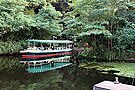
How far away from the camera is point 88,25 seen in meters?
17.5

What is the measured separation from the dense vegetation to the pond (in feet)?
15.7

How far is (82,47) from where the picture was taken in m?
20.5

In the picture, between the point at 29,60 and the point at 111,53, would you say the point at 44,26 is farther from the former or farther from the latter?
the point at 111,53

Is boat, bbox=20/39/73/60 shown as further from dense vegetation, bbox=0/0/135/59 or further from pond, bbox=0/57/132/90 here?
pond, bbox=0/57/132/90

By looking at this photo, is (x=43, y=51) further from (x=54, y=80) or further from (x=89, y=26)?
(x=54, y=80)

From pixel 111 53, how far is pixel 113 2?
405cm

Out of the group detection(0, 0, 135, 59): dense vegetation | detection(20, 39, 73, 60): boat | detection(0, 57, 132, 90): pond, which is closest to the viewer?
detection(0, 57, 132, 90): pond

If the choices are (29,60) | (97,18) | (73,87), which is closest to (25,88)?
(73,87)

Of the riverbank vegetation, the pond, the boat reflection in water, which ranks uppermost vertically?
the riverbank vegetation

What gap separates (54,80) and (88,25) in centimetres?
739

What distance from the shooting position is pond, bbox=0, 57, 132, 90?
9727mm

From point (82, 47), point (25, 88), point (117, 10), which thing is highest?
point (117, 10)

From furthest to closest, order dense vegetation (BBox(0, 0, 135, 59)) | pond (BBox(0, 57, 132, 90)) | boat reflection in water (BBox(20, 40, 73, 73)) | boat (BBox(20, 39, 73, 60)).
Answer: boat (BBox(20, 39, 73, 60)) → dense vegetation (BBox(0, 0, 135, 59)) → boat reflection in water (BBox(20, 40, 73, 73)) → pond (BBox(0, 57, 132, 90))

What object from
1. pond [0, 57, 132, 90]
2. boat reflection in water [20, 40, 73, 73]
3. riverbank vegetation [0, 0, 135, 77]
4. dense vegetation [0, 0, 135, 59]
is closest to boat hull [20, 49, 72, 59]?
boat reflection in water [20, 40, 73, 73]
